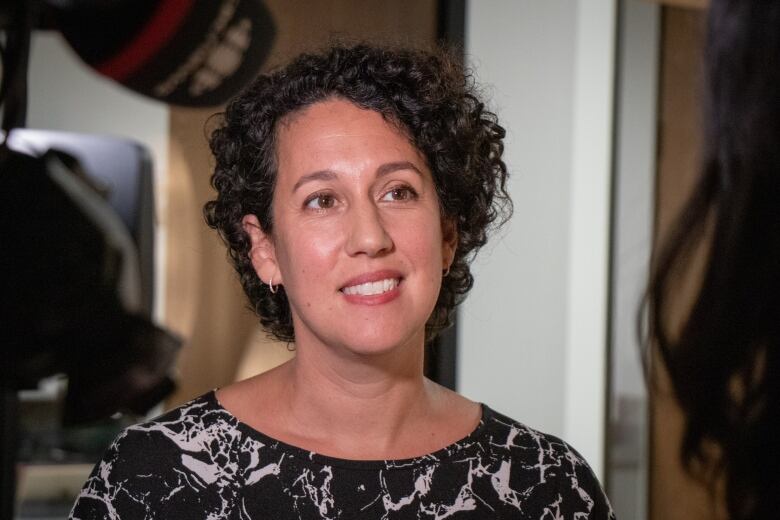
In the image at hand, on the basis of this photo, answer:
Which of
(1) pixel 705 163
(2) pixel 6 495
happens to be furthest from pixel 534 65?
(1) pixel 705 163

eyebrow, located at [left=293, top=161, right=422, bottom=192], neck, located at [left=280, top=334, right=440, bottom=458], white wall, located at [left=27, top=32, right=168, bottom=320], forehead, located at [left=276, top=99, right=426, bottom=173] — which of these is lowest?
→ neck, located at [left=280, top=334, right=440, bottom=458]

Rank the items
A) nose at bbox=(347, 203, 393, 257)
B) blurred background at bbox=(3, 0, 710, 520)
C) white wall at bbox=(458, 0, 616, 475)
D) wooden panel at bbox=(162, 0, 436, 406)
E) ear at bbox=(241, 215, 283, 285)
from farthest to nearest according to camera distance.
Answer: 1. white wall at bbox=(458, 0, 616, 475)
2. blurred background at bbox=(3, 0, 710, 520)
3. wooden panel at bbox=(162, 0, 436, 406)
4. ear at bbox=(241, 215, 283, 285)
5. nose at bbox=(347, 203, 393, 257)

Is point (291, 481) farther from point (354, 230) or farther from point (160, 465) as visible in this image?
point (354, 230)

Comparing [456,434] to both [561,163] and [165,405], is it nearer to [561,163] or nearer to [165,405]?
[165,405]

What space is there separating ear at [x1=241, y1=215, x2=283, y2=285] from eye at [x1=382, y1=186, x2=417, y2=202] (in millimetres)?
229

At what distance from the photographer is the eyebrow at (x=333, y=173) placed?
1.62 metres

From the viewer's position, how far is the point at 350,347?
5.21ft

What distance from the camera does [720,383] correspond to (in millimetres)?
694

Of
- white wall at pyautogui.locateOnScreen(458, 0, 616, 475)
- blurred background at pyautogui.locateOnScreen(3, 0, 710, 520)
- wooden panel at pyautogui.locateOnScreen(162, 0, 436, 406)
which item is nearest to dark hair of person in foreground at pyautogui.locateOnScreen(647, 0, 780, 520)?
wooden panel at pyautogui.locateOnScreen(162, 0, 436, 406)

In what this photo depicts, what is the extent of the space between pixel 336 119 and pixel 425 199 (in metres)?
0.19

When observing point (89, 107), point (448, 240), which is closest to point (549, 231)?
point (448, 240)

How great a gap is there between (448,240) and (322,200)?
278 mm

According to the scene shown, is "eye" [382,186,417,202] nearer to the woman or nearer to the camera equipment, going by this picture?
the woman

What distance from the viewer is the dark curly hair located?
1.71 metres
